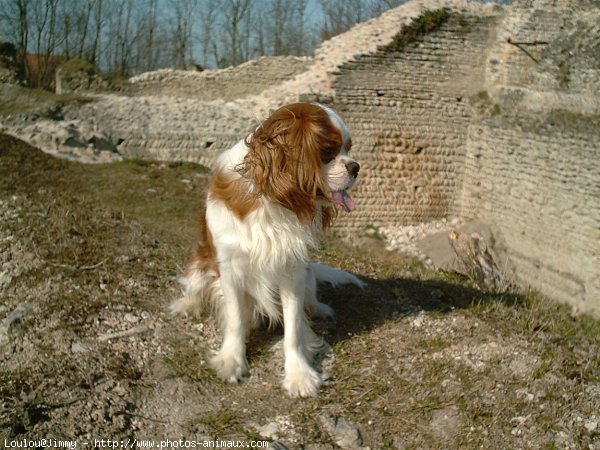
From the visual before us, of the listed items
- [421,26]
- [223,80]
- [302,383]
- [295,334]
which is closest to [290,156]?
[295,334]

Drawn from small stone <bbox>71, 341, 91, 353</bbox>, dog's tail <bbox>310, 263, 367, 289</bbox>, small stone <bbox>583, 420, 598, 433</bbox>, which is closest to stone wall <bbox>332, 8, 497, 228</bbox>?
dog's tail <bbox>310, 263, 367, 289</bbox>

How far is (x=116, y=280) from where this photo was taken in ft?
14.5

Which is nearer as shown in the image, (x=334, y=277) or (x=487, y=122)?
(x=334, y=277)

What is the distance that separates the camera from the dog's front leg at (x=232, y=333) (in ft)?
11.0

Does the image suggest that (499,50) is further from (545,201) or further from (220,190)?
(220,190)

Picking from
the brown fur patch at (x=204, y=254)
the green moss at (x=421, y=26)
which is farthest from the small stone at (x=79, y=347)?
the green moss at (x=421, y=26)

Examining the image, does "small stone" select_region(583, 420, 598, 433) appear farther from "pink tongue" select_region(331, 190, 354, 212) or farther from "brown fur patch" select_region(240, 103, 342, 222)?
"brown fur patch" select_region(240, 103, 342, 222)

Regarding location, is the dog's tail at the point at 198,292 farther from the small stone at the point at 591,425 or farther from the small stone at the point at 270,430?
the small stone at the point at 591,425

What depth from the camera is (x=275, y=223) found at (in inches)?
125

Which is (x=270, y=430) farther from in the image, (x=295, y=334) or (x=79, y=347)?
(x=79, y=347)

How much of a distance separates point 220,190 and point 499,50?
13.0m

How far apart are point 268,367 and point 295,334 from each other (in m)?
0.27

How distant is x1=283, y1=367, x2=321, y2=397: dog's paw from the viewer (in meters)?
3.26

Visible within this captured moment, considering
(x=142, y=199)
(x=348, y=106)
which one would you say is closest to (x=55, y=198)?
(x=142, y=199)
